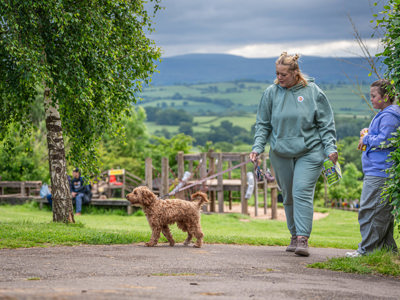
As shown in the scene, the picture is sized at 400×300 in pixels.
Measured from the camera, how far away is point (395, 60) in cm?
683

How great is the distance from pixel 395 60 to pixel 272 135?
82.1 inches

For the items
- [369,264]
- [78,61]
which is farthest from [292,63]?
[78,61]

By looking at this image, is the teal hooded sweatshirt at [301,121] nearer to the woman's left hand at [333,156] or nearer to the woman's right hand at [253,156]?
the woman's left hand at [333,156]

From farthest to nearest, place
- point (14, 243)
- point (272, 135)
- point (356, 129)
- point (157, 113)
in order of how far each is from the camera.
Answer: point (157, 113) → point (356, 129) → point (14, 243) → point (272, 135)

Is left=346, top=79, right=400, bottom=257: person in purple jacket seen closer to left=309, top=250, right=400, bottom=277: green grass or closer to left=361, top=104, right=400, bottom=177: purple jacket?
left=361, top=104, right=400, bottom=177: purple jacket

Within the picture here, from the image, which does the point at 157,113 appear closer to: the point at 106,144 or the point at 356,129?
the point at 356,129

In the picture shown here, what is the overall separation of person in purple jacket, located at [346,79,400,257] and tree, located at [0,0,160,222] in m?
5.50

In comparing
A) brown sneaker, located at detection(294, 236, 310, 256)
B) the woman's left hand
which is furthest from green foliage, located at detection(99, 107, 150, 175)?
the woman's left hand

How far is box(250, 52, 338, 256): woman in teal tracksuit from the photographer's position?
7840mm

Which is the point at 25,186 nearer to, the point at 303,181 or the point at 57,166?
the point at 57,166

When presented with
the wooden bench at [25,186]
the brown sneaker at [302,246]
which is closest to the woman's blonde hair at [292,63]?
the brown sneaker at [302,246]

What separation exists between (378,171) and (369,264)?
1236mm

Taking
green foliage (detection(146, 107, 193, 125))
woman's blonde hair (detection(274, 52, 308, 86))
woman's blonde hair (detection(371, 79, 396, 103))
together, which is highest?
green foliage (detection(146, 107, 193, 125))

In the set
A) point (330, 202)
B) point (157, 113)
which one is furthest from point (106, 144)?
point (157, 113)
